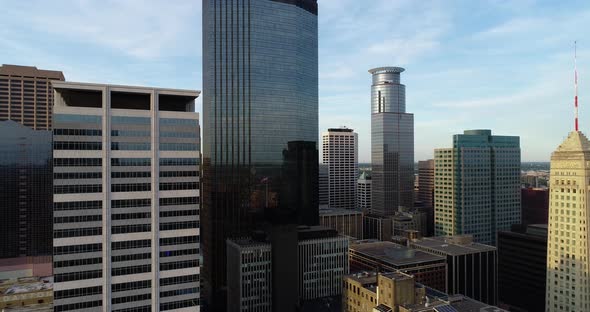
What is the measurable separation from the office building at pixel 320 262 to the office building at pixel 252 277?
57.7 ft

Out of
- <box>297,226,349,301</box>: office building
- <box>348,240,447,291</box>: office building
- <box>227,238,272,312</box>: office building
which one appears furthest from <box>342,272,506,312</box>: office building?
<box>348,240,447,291</box>: office building

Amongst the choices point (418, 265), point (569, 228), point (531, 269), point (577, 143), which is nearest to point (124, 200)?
point (569, 228)

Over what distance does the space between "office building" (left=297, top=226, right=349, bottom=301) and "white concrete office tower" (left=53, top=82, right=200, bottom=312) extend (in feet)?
284

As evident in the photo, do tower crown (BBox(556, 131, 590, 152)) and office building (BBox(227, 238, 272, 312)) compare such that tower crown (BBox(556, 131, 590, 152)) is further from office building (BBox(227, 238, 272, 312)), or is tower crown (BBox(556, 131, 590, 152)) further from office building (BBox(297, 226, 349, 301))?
office building (BBox(227, 238, 272, 312))

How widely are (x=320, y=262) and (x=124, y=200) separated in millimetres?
109836

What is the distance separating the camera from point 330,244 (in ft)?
600

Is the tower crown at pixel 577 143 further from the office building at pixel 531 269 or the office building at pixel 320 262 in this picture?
the office building at pixel 320 262

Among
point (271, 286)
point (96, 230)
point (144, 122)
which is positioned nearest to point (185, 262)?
point (96, 230)

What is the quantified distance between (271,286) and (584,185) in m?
119

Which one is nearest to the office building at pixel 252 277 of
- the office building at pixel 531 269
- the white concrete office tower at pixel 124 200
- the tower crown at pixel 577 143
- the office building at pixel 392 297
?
the office building at pixel 392 297

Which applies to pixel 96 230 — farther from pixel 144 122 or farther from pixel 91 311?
pixel 144 122

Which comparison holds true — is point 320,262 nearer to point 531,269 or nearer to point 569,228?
point 569,228

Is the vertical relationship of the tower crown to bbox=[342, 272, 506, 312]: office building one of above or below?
above

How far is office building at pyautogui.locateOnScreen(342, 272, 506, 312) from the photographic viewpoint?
108 metres
